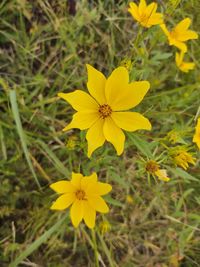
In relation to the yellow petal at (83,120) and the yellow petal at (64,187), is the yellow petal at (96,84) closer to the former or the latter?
the yellow petal at (83,120)

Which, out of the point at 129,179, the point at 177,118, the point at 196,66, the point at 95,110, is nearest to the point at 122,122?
the point at 95,110

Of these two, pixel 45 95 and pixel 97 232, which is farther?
pixel 45 95

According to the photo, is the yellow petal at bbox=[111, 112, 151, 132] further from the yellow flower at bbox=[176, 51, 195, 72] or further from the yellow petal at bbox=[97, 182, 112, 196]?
the yellow flower at bbox=[176, 51, 195, 72]

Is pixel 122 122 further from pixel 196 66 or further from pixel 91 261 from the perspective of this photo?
pixel 196 66

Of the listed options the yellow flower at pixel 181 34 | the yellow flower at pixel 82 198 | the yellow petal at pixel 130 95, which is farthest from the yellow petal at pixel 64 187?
the yellow flower at pixel 181 34

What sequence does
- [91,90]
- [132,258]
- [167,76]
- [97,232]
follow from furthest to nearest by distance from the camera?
[167,76] → [132,258] → [97,232] → [91,90]

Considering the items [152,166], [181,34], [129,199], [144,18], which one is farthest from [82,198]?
[181,34]

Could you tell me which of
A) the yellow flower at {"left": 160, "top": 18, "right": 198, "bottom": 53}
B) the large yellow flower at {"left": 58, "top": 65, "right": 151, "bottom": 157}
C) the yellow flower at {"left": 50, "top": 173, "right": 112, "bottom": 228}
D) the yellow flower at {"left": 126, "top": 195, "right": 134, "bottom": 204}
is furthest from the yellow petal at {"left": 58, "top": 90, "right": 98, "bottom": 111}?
the yellow flower at {"left": 126, "top": 195, "right": 134, "bottom": 204}
